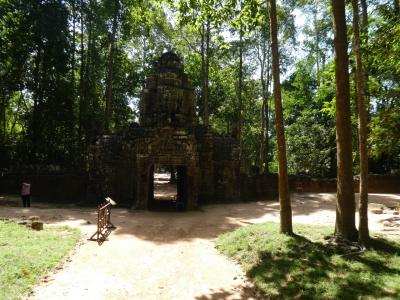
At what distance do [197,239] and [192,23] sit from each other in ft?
22.8

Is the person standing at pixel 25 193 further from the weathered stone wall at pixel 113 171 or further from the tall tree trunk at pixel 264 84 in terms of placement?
the tall tree trunk at pixel 264 84

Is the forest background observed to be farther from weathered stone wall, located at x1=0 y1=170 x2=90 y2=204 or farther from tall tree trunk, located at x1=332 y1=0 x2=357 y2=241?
tall tree trunk, located at x1=332 y1=0 x2=357 y2=241

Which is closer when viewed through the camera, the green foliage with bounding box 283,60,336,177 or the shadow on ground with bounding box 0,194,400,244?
the shadow on ground with bounding box 0,194,400,244

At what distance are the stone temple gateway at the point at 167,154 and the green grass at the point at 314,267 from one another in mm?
8753

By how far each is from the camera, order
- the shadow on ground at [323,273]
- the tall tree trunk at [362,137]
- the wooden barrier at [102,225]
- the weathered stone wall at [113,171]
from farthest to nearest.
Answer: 1. the weathered stone wall at [113,171]
2. the wooden barrier at [102,225]
3. the tall tree trunk at [362,137]
4. the shadow on ground at [323,273]

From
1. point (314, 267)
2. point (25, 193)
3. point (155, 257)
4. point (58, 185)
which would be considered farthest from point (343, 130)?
point (58, 185)

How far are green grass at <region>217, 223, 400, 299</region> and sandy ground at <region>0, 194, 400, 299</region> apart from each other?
50cm

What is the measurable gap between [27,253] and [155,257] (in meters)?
3.16

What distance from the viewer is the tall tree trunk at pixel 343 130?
848cm

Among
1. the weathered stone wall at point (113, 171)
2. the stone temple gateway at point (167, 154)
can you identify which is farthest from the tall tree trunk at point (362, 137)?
the weathered stone wall at point (113, 171)

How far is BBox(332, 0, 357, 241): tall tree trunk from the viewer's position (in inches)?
334

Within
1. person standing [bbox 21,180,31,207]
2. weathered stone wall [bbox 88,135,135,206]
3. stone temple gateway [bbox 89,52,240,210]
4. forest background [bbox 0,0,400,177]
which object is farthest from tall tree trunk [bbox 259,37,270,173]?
person standing [bbox 21,180,31,207]

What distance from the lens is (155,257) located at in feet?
30.3

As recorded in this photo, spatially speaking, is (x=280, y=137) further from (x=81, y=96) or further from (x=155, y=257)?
(x=81, y=96)
